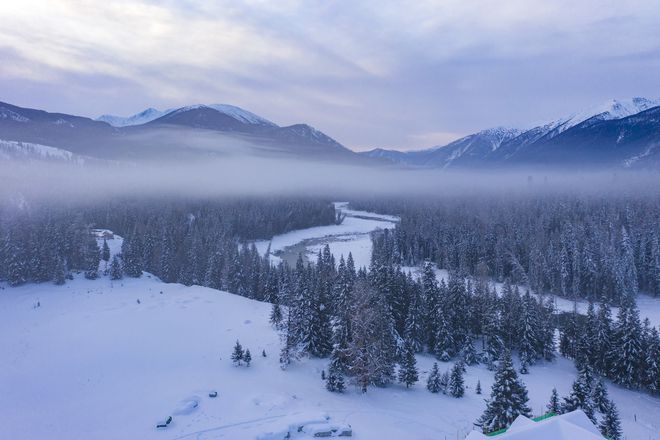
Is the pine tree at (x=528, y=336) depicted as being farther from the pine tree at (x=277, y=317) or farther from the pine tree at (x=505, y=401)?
the pine tree at (x=277, y=317)

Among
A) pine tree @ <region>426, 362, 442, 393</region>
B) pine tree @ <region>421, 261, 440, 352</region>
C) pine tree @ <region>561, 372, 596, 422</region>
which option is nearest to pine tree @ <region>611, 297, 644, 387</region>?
pine tree @ <region>561, 372, 596, 422</region>

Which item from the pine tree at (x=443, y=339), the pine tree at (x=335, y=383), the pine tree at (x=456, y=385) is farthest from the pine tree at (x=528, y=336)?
the pine tree at (x=335, y=383)

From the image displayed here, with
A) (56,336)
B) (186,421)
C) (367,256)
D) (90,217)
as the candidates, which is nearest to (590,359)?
(186,421)

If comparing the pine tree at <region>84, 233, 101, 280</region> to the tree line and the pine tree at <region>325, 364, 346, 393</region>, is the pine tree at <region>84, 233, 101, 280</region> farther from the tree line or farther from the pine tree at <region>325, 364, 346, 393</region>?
the tree line

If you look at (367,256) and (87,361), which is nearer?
(87,361)

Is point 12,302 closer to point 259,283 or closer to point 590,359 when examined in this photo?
point 259,283

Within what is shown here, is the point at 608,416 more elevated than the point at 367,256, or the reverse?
the point at 608,416
